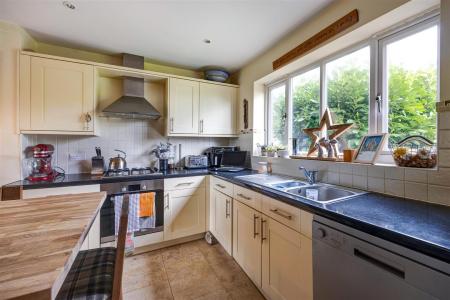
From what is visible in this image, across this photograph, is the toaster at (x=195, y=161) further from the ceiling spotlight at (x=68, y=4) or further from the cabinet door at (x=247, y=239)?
the ceiling spotlight at (x=68, y=4)

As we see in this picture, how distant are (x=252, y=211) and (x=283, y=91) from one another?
1.57 metres

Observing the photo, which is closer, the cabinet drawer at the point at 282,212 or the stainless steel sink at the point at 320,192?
the cabinet drawer at the point at 282,212

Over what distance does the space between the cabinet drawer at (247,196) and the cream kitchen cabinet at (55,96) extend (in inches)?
64.4

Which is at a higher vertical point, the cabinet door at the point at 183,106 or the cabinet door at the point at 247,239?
the cabinet door at the point at 183,106

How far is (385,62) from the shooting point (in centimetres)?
150

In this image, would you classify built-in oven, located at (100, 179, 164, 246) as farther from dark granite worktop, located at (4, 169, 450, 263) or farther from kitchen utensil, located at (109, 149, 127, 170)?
dark granite worktop, located at (4, 169, 450, 263)

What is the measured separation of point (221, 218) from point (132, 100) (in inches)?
→ 66.9

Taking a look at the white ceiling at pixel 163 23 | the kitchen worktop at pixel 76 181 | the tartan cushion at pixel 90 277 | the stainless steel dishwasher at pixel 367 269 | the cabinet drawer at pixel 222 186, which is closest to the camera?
the stainless steel dishwasher at pixel 367 269

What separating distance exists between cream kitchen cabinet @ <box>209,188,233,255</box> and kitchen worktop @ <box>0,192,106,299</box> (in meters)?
1.19

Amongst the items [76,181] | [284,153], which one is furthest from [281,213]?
[76,181]

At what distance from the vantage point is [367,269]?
0.82 meters

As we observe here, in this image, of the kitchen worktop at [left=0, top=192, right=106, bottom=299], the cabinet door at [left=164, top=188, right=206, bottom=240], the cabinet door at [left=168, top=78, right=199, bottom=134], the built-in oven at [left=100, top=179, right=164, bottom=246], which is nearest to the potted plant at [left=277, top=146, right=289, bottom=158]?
the cabinet door at [left=164, top=188, right=206, bottom=240]

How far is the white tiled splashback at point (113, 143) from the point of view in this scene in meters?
2.23

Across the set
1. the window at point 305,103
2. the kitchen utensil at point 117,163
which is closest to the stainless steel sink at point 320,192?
the window at point 305,103
